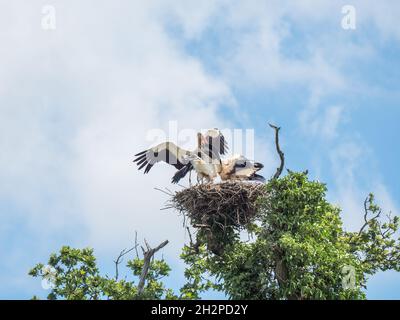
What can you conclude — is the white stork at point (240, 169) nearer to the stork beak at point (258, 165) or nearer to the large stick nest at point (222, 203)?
the stork beak at point (258, 165)

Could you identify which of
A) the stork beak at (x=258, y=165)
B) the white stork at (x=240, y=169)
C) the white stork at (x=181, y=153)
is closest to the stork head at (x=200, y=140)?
the white stork at (x=181, y=153)

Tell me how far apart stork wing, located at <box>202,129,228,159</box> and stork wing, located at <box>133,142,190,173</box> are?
553 millimetres

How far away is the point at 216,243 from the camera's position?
1616cm

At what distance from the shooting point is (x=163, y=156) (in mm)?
18109

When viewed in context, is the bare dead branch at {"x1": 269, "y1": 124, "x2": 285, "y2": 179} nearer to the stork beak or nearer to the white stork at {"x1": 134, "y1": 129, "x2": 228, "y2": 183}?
the stork beak

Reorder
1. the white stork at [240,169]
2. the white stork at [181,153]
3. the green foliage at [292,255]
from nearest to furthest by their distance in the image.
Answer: the green foliage at [292,255]
the white stork at [240,169]
the white stork at [181,153]

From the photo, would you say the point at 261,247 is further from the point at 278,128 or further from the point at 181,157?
the point at 181,157

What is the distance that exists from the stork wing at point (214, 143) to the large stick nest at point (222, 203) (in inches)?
76.6

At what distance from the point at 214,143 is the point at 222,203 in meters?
2.77

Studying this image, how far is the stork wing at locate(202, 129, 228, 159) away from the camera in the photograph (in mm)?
17844

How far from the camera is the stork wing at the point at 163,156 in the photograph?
18.0m

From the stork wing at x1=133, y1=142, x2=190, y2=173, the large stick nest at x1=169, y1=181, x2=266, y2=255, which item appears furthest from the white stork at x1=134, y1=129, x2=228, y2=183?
the large stick nest at x1=169, y1=181, x2=266, y2=255

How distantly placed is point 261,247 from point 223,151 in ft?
12.0
